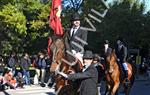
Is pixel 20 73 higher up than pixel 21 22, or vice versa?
pixel 21 22

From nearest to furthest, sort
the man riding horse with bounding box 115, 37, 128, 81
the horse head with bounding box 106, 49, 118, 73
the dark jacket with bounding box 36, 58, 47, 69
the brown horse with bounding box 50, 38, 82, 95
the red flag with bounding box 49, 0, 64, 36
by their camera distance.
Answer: the brown horse with bounding box 50, 38, 82, 95, the red flag with bounding box 49, 0, 64, 36, the horse head with bounding box 106, 49, 118, 73, the man riding horse with bounding box 115, 37, 128, 81, the dark jacket with bounding box 36, 58, 47, 69

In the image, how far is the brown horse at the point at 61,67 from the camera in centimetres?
980

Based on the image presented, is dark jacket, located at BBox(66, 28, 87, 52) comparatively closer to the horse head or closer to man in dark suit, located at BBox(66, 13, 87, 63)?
man in dark suit, located at BBox(66, 13, 87, 63)

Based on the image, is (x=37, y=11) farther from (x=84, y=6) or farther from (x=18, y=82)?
(x=18, y=82)

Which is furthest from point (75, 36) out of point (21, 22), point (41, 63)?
point (21, 22)

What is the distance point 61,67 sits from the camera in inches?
391

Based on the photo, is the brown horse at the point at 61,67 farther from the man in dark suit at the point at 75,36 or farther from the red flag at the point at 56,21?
the red flag at the point at 56,21

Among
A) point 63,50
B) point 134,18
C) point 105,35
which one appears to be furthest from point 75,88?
point 134,18

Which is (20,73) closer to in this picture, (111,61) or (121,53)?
(121,53)

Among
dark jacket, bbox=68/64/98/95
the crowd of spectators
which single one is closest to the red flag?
dark jacket, bbox=68/64/98/95

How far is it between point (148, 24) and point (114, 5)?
177 inches

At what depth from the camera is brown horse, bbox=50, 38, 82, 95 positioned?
9.80m

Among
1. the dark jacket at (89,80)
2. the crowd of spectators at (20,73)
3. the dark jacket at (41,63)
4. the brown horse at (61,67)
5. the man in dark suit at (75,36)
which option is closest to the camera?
the dark jacket at (89,80)

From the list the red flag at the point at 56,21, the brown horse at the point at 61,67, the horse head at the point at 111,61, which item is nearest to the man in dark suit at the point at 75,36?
the brown horse at the point at 61,67
